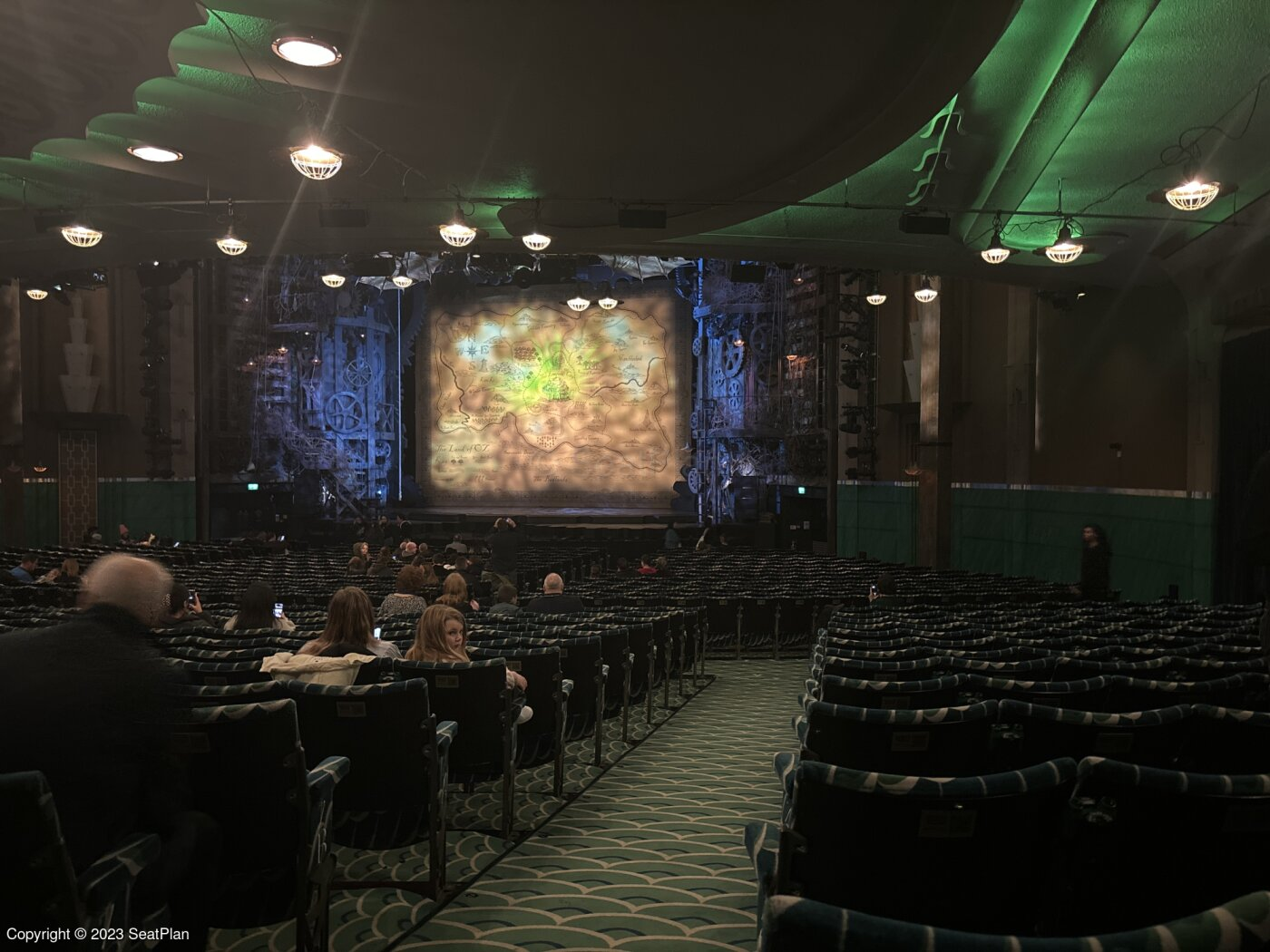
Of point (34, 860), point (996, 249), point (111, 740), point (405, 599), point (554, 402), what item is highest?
point (996, 249)

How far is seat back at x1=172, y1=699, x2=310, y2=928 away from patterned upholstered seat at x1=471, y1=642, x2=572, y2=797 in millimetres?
2196

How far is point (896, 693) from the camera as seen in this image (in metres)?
3.78

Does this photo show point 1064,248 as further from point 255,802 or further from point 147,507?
point 147,507

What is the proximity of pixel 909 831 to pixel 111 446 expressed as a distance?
26.1m

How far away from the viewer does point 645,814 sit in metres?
4.88

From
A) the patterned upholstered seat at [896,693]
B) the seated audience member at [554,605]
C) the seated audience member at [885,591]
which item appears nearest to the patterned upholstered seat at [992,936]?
the patterned upholstered seat at [896,693]

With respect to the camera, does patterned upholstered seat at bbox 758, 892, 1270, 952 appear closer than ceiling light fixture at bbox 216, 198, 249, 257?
Yes

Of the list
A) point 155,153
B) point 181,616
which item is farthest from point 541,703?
point 155,153

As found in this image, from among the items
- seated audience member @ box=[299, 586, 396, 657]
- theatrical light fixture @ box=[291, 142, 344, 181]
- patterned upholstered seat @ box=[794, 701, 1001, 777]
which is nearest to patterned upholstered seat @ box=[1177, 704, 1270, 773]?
patterned upholstered seat @ box=[794, 701, 1001, 777]

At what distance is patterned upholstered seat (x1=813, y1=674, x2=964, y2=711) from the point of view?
148 inches

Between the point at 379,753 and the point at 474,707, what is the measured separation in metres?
0.83

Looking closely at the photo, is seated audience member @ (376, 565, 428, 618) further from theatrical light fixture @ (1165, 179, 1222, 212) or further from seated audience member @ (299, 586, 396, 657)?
theatrical light fixture @ (1165, 179, 1222, 212)

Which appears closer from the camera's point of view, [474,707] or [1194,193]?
[474,707]

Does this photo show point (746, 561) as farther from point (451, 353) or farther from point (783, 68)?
point (451, 353)
